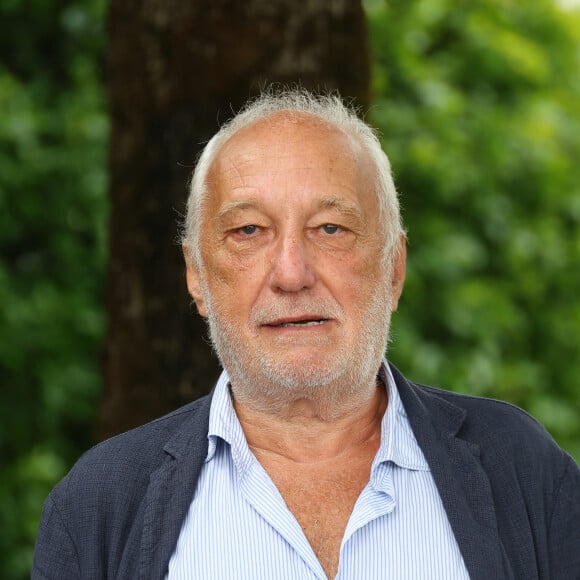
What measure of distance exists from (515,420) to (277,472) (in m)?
0.60

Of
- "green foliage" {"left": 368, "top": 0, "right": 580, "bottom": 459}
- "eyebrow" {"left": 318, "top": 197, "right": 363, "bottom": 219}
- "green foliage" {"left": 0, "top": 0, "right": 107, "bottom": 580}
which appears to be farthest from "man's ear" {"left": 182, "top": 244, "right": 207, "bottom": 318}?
"green foliage" {"left": 368, "top": 0, "right": 580, "bottom": 459}

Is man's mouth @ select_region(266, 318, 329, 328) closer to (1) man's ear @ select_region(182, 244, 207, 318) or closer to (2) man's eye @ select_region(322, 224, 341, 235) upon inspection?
(2) man's eye @ select_region(322, 224, 341, 235)

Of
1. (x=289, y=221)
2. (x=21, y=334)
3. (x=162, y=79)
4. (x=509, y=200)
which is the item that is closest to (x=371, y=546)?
(x=289, y=221)

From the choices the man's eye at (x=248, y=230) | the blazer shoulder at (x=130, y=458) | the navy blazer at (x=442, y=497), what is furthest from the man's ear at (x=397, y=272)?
the blazer shoulder at (x=130, y=458)

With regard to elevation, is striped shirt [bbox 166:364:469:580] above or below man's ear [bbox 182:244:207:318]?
below

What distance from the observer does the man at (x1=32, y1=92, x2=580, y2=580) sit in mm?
2414

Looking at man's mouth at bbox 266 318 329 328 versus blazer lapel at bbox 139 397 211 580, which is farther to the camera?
man's mouth at bbox 266 318 329 328

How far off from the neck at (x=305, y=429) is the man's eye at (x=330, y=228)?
41 cm

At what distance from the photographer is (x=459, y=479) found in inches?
97.8

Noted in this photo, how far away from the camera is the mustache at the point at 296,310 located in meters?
2.49

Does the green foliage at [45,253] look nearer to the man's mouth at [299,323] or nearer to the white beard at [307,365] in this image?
the white beard at [307,365]

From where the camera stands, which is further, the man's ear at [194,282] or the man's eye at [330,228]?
the man's ear at [194,282]

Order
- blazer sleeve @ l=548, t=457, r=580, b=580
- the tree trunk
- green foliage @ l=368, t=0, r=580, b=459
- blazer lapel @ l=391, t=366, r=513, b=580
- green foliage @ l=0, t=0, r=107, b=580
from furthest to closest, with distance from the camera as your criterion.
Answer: green foliage @ l=368, t=0, r=580, b=459 → green foliage @ l=0, t=0, r=107, b=580 → the tree trunk → blazer sleeve @ l=548, t=457, r=580, b=580 → blazer lapel @ l=391, t=366, r=513, b=580

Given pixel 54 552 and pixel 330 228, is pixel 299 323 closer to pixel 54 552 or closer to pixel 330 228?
pixel 330 228
